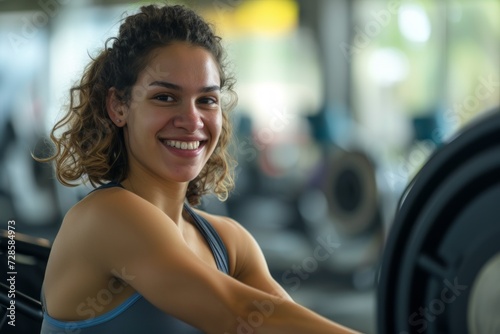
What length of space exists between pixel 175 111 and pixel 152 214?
13 cm

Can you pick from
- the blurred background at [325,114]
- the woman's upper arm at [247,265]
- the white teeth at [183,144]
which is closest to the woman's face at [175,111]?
the white teeth at [183,144]

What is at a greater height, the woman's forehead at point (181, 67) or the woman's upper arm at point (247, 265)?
the woman's forehead at point (181, 67)

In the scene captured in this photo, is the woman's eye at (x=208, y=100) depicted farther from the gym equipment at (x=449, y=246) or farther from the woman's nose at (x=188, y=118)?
the gym equipment at (x=449, y=246)

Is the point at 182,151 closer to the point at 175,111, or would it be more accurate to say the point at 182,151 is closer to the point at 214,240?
the point at 175,111

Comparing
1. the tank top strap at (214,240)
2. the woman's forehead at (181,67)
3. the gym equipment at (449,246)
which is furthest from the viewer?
the tank top strap at (214,240)

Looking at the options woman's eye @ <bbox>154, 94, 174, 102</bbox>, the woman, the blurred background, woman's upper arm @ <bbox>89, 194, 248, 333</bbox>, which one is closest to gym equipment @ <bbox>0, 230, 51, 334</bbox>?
the woman

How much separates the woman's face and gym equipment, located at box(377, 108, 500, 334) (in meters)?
0.43

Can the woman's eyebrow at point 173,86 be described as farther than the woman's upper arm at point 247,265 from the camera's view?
No

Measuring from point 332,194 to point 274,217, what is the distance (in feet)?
1.97

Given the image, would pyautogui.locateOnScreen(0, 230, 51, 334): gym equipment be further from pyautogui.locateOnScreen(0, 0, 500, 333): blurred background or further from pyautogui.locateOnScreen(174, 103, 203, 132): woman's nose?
pyautogui.locateOnScreen(0, 0, 500, 333): blurred background

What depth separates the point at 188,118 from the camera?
95 centimetres

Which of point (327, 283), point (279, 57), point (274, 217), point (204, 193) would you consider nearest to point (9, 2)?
point (279, 57)

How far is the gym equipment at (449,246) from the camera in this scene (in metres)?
0.50

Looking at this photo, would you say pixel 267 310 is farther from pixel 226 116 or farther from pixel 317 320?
pixel 226 116
